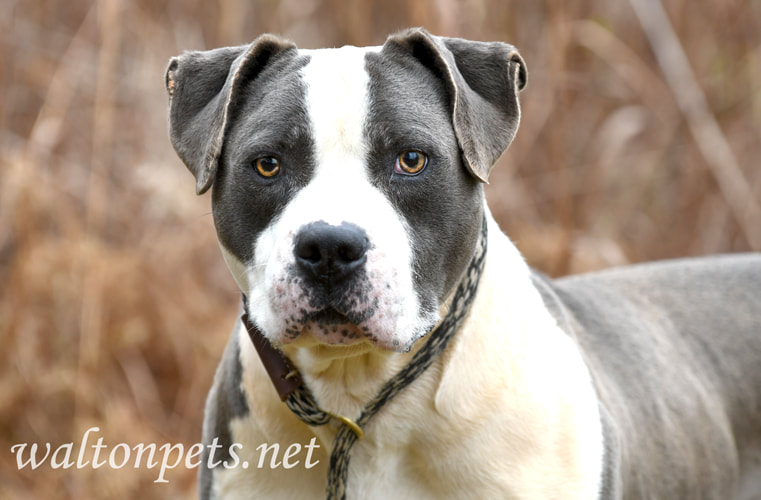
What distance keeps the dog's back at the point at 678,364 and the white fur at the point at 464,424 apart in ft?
1.11

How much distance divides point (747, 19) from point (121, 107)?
12.6 feet

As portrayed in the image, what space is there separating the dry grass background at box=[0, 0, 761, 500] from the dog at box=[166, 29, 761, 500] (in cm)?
189

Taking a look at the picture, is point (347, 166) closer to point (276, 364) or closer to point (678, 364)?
point (276, 364)

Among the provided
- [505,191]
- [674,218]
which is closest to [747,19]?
[674,218]

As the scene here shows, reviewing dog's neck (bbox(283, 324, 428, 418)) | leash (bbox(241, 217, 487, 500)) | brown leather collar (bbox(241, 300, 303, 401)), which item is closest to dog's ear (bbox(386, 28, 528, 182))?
leash (bbox(241, 217, 487, 500))

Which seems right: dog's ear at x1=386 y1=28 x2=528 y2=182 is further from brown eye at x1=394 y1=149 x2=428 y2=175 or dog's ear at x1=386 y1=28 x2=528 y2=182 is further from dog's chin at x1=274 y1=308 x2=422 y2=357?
dog's chin at x1=274 y1=308 x2=422 y2=357

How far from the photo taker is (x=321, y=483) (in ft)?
9.07

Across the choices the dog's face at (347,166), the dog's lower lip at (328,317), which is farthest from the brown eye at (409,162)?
the dog's lower lip at (328,317)

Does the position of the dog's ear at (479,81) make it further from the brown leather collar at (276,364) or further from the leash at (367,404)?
the brown leather collar at (276,364)

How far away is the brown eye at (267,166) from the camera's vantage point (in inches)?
101

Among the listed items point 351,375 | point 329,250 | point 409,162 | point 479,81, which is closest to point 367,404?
point 351,375

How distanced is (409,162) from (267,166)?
0.38 meters

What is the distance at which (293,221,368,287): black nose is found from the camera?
229cm

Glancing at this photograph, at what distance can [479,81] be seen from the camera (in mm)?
2754
